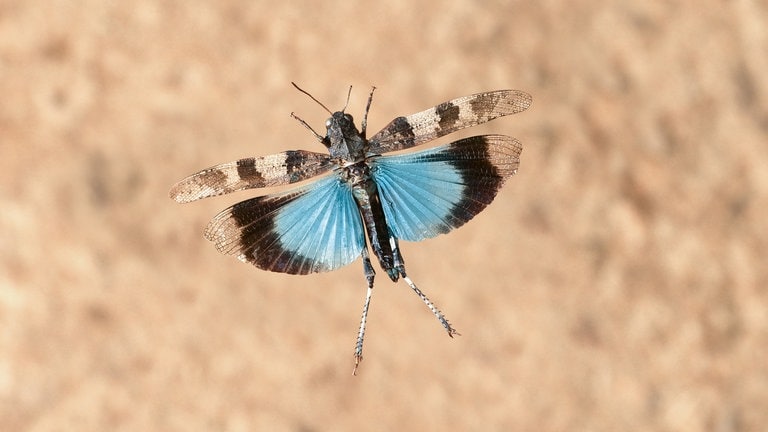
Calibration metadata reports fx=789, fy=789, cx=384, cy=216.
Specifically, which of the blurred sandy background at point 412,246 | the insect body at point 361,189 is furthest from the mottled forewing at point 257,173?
the blurred sandy background at point 412,246

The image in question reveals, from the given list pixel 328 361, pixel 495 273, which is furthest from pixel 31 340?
pixel 495 273

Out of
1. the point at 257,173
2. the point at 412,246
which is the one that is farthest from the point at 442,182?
the point at 412,246

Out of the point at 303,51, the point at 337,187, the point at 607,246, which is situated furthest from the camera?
the point at 607,246

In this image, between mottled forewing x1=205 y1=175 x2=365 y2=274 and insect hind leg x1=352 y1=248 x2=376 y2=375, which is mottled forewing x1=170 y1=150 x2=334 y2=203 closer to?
mottled forewing x1=205 y1=175 x2=365 y2=274

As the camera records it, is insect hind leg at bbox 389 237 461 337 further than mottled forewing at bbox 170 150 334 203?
No

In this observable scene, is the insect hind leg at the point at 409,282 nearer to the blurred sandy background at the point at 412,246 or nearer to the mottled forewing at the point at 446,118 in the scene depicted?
the mottled forewing at the point at 446,118

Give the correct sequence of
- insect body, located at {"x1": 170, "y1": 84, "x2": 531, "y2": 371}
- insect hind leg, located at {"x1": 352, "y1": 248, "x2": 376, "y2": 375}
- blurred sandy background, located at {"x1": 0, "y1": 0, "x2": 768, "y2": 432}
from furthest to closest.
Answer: blurred sandy background, located at {"x1": 0, "y1": 0, "x2": 768, "y2": 432}, insect body, located at {"x1": 170, "y1": 84, "x2": 531, "y2": 371}, insect hind leg, located at {"x1": 352, "y1": 248, "x2": 376, "y2": 375}

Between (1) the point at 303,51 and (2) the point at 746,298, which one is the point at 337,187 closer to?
(1) the point at 303,51

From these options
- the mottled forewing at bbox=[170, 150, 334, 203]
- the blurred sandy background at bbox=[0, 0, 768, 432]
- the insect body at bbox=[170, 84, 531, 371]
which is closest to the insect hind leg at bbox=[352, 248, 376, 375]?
→ the insect body at bbox=[170, 84, 531, 371]
